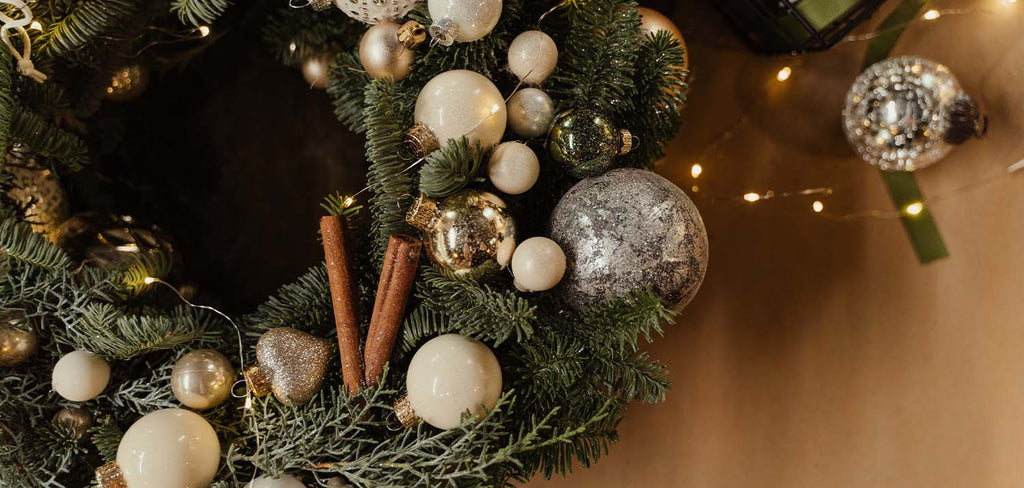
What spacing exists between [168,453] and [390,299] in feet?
0.86

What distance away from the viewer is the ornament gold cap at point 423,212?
683 millimetres

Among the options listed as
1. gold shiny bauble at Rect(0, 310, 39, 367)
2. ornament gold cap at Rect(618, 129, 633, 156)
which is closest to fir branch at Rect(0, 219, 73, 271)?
gold shiny bauble at Rect(0, 310, 39, 367)

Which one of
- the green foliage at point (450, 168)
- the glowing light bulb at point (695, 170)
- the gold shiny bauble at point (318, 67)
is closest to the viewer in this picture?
the green foliage at point (450, 168)

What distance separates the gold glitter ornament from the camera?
71 cm

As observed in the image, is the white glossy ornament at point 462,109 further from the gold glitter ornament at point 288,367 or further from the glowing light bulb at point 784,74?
the glowing light bulb at point 784,74

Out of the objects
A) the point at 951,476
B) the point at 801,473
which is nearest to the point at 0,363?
the point at 801,473

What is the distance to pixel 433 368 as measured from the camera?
658 mm

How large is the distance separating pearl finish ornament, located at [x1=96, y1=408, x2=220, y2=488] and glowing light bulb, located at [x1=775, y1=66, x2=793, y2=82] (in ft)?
3.03

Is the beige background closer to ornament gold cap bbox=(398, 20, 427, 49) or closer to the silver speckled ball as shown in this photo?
the silver speckled ball

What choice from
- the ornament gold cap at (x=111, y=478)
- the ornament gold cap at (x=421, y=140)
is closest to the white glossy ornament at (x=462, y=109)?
the ornament gold cap at (x=421, y=140)

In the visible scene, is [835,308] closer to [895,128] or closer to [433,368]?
[895,128]

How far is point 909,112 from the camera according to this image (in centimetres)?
95

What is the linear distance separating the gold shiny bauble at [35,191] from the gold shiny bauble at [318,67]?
0.35 metres

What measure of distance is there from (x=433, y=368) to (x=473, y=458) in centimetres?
10
